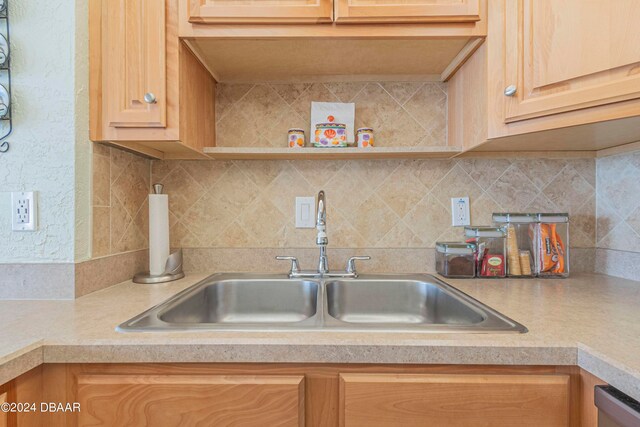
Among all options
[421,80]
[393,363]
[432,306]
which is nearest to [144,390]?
[393,363]

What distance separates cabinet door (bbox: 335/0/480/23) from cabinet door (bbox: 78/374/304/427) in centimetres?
100

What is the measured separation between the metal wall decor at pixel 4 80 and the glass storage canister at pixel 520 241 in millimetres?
1669

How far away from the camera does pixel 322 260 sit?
1254 millimetres

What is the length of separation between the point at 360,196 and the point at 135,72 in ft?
2.93

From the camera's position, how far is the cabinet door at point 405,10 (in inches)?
38.5

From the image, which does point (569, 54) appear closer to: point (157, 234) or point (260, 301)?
point (260, 301)

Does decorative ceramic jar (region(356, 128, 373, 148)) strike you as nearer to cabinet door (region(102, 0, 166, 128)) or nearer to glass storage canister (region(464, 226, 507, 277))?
glass storage canister (region(464, 226, 507, 277))

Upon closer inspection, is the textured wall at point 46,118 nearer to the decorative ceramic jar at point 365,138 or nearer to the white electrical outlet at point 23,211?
the white electrical outlet at point 23,211

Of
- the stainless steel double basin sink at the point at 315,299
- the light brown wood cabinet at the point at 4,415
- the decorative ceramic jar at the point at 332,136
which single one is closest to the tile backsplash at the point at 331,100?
the decorative ceramic jar at the point at 332,136

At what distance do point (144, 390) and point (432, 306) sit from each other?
2.97 feet

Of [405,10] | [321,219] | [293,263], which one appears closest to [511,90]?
[405,10]

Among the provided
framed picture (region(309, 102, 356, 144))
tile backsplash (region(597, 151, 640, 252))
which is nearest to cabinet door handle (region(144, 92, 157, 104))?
framed picture (region(309, 102, 356, 144))

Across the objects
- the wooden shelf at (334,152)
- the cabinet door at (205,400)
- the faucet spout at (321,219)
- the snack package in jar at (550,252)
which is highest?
the wooden shelf at (334,152)

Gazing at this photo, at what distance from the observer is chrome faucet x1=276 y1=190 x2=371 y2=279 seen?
1.22 meters
